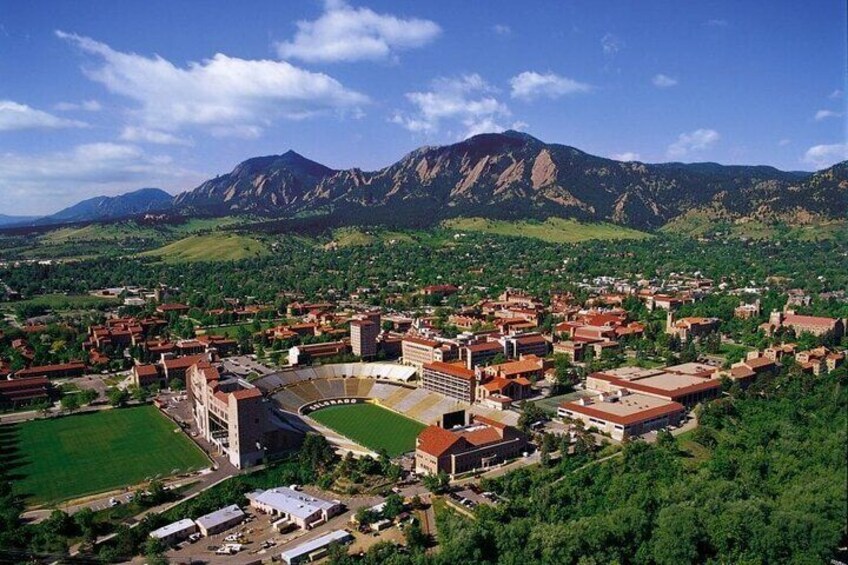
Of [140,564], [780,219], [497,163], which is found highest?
[497,163]

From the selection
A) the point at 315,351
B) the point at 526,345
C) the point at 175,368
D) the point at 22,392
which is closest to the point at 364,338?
the point at 315,351

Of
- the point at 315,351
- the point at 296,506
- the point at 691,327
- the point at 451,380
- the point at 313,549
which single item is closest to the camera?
the point at 313,549

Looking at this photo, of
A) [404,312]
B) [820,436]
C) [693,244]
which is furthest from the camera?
[693,244]

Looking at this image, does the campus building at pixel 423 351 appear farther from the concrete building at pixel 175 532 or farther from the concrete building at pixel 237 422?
the concrete building at pixel 175 532

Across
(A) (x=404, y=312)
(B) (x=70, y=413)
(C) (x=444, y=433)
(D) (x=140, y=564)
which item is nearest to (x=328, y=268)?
(A) (x=404, y=312)

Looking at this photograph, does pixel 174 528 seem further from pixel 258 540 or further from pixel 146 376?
pixel 146 376

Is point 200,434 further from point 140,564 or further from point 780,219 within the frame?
point 780,219
